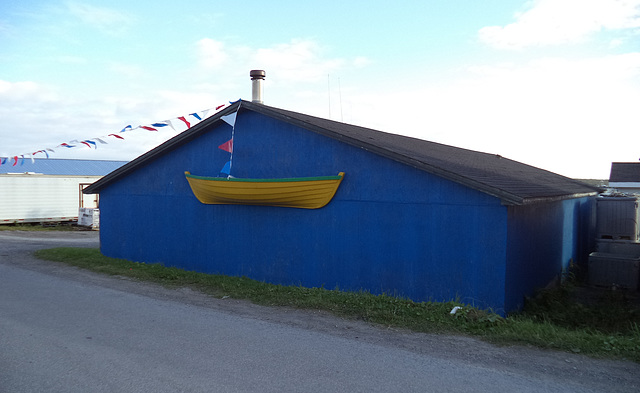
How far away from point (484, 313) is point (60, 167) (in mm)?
31631

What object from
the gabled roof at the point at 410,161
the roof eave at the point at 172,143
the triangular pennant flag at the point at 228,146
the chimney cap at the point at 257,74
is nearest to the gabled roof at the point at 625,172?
the gabled roof at the point at 410,161

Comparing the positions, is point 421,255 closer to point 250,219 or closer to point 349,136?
point 349,136

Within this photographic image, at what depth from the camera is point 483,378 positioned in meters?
5.32

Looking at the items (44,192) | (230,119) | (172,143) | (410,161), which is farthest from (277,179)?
(44,192)

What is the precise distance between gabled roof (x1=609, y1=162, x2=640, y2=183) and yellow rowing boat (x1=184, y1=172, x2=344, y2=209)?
104 feet

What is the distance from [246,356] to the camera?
5969 millimetres

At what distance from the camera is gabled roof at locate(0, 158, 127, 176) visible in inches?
1225

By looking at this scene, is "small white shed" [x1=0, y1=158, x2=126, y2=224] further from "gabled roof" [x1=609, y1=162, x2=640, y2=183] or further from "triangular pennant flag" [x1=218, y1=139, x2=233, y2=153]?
"gabled roof" [x1=609, y1=162, x2=640, y2=183]

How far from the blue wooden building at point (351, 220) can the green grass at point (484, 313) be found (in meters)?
0.53

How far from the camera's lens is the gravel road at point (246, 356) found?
5121 millimetres

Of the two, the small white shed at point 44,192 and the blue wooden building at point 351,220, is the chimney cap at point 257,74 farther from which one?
the small white shed at point 44,192

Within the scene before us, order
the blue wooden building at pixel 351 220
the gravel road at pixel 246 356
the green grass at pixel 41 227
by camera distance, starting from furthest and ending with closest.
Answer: the green grass at pixel 41 227 < the blue wooden building at pixel 351 220 < the gravel road at pixel 246 356

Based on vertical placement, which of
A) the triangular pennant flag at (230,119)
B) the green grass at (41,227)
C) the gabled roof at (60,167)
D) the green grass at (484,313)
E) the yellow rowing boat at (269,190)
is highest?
the triangular pennant flag at (230,119)

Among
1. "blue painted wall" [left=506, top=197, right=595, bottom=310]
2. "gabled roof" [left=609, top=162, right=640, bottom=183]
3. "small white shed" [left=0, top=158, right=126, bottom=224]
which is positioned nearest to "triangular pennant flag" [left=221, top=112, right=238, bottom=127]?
"blue painted wall" [left=506, top=197, right=595, bottom=310]
